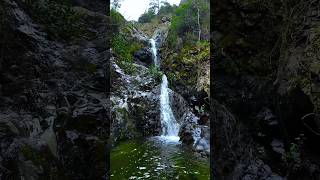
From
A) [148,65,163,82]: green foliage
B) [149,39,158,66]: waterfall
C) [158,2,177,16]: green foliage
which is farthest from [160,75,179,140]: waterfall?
[158,2,177,16]: green foliage

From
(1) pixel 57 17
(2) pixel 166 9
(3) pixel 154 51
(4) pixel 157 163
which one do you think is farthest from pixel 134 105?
(2) pixel 166 9

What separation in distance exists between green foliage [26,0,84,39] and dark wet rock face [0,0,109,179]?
88mm

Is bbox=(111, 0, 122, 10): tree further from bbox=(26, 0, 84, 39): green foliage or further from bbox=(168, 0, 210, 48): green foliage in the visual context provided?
bbox=(26, 0, 84, 39): green foliage

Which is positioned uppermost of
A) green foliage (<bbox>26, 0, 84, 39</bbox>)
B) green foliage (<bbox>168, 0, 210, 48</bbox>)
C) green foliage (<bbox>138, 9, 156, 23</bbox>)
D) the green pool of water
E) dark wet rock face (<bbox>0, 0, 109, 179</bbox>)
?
green foliage (<bbox>138, 9, 156, 23</bbox>)

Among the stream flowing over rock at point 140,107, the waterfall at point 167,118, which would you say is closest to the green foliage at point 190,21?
the stream flowing over rock at point 140,107

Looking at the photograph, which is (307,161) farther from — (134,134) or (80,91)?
(134,134)

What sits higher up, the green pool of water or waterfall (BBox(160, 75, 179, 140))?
waterfall (BBox(160, 75, 179, 140))

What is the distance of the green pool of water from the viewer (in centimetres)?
848

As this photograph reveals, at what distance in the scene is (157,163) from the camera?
9.83 meters

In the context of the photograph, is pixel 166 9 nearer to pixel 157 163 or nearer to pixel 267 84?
pixel 157 163

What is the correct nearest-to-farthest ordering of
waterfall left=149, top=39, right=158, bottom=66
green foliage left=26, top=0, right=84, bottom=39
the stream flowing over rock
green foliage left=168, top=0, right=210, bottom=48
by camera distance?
green foliage left=26, top=0, right=84, bottom=39, the stream flowing over rock, waterfall left=149, top=39, right=158, bottom=66, green foliage left=168, top=0, right=210, bottom=48

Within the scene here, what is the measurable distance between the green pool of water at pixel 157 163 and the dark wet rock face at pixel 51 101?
4.18 m

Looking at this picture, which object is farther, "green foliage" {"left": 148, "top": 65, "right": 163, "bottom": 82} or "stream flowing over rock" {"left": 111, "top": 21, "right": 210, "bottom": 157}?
"green foliage" {"left": 148, "top": 65, "right": 163, "bottom": 82}

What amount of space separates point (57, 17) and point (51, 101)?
1083 millimetres
